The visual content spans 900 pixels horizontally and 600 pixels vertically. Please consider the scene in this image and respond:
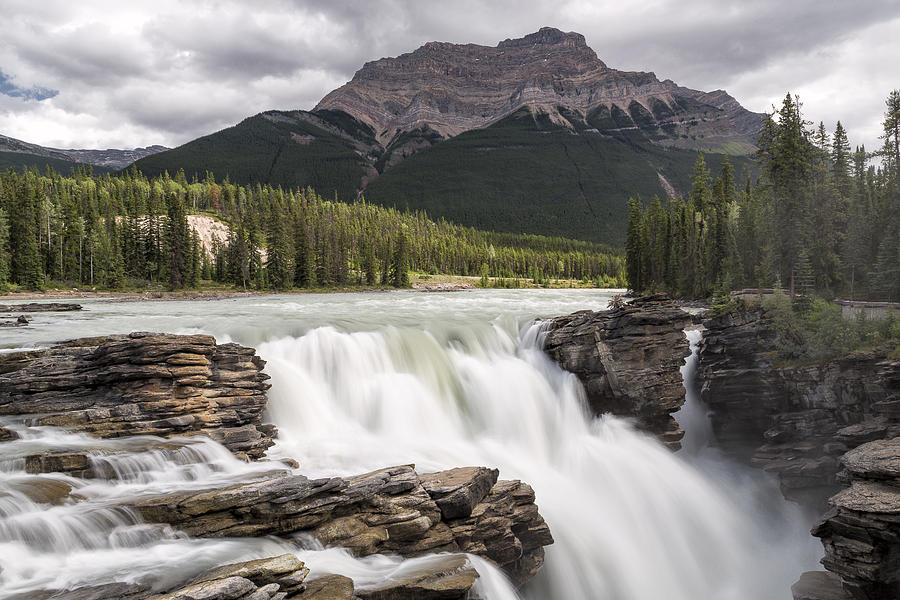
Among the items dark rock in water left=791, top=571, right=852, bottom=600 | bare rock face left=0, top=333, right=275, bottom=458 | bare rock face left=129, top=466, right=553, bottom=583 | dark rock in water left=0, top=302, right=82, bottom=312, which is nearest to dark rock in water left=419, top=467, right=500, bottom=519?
bare rock face left=129, top=466, right=553, bottom=583

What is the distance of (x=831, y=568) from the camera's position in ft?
43.0

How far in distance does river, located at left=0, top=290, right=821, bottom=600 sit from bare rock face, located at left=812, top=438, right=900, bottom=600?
124 inches

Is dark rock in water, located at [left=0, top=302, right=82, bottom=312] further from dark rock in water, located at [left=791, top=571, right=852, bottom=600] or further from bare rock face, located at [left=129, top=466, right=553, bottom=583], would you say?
dark rock in water, located at [left=791, top=571, right=852, bottom=600]

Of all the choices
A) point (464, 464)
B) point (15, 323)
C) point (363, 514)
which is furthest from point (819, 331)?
point (15, 323)

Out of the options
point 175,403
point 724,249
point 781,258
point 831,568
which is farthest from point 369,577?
point 724,249

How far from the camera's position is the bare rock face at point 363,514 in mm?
9312

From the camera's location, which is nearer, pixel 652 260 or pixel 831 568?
pixel 831 568

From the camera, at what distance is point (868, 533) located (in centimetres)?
1234

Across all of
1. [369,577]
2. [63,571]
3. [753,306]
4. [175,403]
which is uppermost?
[753,306]

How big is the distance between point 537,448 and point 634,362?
679 centimetres

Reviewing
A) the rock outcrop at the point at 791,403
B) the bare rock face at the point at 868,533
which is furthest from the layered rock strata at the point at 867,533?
the rock outcrop at the point at 791,403

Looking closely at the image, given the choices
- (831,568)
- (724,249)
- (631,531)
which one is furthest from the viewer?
(724,249)

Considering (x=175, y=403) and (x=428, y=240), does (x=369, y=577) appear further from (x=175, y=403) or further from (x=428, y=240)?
Answer: (x=428, y=240)

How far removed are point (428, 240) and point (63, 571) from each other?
154473mm
